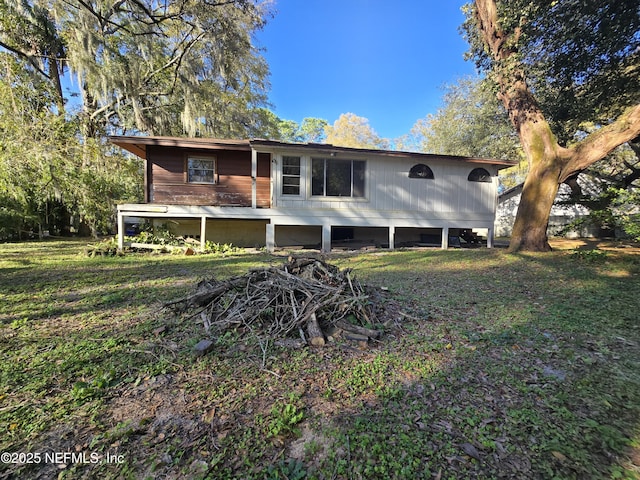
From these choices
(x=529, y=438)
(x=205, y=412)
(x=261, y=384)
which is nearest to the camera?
(x=529, y=438)

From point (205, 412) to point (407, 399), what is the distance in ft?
4.54

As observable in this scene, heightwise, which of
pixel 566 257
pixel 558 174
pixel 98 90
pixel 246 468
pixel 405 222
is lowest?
pixel 246 468

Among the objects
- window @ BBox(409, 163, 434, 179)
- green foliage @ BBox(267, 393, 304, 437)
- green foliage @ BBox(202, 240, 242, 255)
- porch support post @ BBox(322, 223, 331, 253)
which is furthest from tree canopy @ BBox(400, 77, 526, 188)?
green foliage @ BBox(267, 393, 304, 437)

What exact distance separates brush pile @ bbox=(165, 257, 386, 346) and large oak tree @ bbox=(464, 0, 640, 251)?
5.90 meters

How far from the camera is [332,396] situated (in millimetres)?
2146

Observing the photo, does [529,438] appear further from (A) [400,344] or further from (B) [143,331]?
(B) [143,331]

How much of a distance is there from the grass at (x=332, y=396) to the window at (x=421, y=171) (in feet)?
23.0

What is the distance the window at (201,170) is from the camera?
10086 millimetres

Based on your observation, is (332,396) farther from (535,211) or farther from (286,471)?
(535,211)

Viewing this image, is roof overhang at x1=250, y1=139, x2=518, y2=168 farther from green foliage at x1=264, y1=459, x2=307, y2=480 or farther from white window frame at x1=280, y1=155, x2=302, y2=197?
green foliage at x1=264, y1=459, x2=307, y2=480

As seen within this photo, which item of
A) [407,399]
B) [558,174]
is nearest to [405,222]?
[558,174]

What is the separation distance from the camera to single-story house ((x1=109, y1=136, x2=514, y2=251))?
941 centimetres

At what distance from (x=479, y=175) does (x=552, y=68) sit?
Answer: 3560mm

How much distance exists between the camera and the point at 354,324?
3264 millimetres
